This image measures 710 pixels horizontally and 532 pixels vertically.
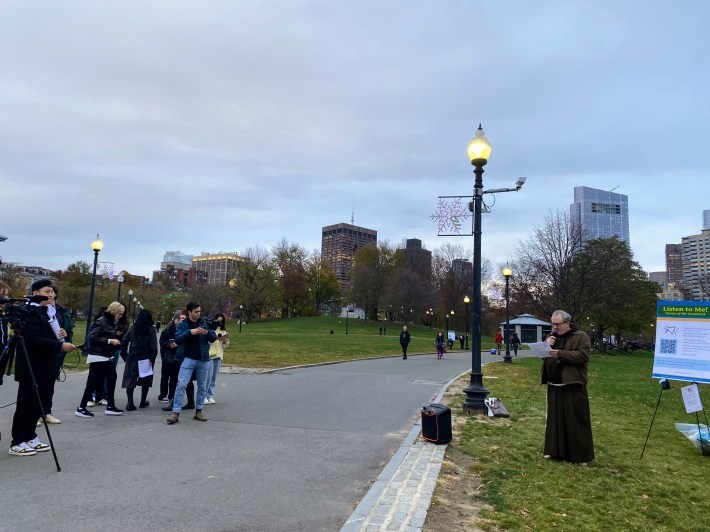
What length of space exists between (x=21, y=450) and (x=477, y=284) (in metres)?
8.03

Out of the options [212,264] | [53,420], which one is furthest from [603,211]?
[212,264]

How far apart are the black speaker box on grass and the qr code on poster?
3.41 m

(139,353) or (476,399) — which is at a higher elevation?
(139,353)

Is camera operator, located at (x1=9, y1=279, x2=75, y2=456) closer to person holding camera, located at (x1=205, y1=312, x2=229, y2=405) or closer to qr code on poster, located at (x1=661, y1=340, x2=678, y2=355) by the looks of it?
person holding camera, located at (x1=205, y1=312, x2=229, y2=405)

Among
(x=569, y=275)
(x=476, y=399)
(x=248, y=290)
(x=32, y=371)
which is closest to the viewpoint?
(x=32, y=371)

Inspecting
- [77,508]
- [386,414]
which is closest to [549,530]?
[77,508]

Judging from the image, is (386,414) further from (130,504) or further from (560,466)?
(130,504)

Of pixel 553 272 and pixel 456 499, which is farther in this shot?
pixel 553 272

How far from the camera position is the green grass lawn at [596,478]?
423cm

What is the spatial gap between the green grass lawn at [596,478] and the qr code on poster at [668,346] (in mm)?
1444

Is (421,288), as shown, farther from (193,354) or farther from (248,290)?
(193,354)

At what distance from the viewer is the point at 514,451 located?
21.1ft

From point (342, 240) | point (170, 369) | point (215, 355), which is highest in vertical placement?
point (342, 240)

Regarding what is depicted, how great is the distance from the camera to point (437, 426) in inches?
261
